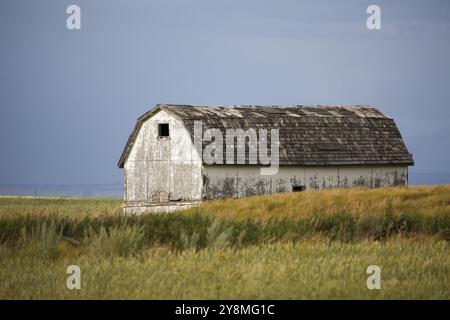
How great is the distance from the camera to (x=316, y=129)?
40.0 meters

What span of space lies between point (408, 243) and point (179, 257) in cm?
573

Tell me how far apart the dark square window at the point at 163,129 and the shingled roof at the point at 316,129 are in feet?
2.08

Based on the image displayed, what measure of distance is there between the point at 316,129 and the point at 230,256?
23.8 meters

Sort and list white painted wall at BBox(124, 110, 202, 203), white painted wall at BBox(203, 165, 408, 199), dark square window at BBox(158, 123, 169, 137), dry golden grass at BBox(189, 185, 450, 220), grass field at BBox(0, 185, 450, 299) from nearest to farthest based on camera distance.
A: 1. grass field at BBox(0, 185, 450, 299)
2. dry golden grass at BBox(189, 185, 450, 220)
3. white painted wall at BBox(203, 165, 408, 199)
4. white painted wall at BBox(124, 110, 202, 203)
5. dark square window at BBox(158, 123, 169, 137)

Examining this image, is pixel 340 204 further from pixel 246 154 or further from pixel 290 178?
pixel 290 178

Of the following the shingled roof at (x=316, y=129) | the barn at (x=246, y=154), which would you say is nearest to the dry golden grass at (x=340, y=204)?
the barn at (x=246, y=154)

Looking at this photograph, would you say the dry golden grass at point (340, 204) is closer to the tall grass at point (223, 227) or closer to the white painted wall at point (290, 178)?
the tall grass at point (223, 227)

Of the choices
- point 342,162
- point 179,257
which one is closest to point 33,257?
point 179,257

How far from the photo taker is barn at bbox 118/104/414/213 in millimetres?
36969

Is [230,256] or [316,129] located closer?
[230,256]

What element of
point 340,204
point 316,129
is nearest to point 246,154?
point 316,129

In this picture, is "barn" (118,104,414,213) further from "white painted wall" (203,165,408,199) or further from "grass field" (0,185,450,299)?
"grass field" (0,185,450,299)

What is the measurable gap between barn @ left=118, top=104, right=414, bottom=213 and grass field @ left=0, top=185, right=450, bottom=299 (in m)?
11.9

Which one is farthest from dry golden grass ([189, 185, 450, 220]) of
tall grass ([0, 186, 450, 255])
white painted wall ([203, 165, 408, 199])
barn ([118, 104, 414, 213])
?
barn ([118, 104, 414, 213])
